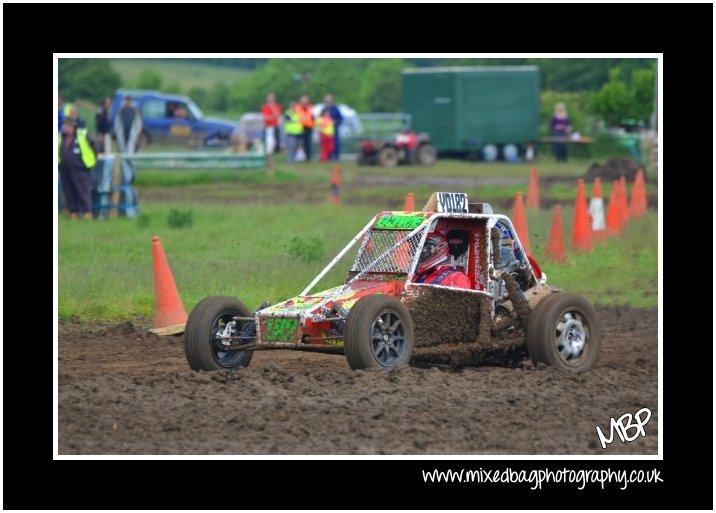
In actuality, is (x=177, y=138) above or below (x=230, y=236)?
above

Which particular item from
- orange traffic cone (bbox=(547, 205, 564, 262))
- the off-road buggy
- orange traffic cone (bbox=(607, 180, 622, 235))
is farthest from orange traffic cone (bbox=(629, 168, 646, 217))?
the off-road buggy

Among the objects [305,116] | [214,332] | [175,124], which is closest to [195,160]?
[305,116]

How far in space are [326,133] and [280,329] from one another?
96.9ft

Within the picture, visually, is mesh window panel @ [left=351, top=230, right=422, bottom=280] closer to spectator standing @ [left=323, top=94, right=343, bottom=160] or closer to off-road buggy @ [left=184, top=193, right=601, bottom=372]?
off-road buggy @ [left=184, top=193, right=601, bottom=372]

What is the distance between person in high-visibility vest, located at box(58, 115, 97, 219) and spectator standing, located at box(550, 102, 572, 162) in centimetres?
2071

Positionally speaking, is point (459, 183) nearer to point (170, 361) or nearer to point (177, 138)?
point (177, 138)

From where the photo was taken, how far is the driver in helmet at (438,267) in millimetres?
12211

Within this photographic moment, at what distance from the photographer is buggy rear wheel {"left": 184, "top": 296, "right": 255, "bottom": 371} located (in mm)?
11602

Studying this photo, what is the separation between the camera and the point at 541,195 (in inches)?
1193

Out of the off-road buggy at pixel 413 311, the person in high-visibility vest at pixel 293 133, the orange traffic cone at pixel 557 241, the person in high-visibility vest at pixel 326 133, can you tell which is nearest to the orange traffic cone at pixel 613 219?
the orange traffic cone at pixel 557 241

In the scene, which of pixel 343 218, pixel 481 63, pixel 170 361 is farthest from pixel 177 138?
pixel 170 361

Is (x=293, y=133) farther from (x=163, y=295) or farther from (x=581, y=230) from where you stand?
(x=163, y=295)

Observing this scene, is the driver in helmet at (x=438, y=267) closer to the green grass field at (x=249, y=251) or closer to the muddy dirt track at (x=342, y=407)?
the muddy dirt track at (x=342, y=407)

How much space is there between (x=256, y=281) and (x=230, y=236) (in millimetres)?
5053
